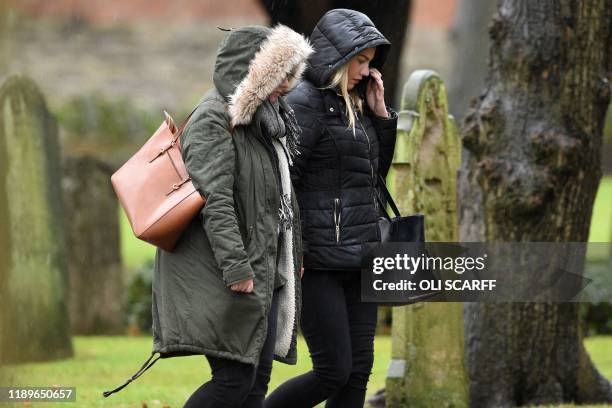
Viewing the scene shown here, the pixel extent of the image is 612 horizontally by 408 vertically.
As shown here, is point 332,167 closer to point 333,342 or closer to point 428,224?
point 333,342

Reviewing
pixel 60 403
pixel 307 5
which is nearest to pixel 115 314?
pixel 307 5

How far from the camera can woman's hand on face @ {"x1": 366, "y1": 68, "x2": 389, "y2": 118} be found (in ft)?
19.1

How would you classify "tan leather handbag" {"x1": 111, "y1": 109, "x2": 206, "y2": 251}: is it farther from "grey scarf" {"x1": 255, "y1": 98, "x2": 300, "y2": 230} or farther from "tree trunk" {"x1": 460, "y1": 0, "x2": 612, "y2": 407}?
"tree trunk" {"x1": 460, "y1": 0, "x2": 612, "y2": 407}

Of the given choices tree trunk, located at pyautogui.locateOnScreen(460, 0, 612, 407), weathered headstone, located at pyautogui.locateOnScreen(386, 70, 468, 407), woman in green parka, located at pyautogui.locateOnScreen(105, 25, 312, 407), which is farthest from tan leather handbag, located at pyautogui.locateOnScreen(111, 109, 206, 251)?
tree trunk, located at pyautogui.locateOnScreen(460, 0, 612, 407)

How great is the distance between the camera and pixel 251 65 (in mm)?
5141

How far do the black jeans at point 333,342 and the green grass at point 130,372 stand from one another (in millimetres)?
1886

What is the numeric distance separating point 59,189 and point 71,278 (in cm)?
203

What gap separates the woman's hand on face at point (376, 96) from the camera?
584cm

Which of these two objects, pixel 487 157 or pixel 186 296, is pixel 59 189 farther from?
pixel 186 296

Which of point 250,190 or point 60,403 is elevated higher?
point 250,190

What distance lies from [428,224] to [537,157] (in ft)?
2.86

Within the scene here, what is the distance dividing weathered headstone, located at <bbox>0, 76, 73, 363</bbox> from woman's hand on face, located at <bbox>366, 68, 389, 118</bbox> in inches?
134

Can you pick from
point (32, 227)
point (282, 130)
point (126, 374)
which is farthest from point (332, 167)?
point (32, 227)

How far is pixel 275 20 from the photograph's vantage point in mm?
11875
